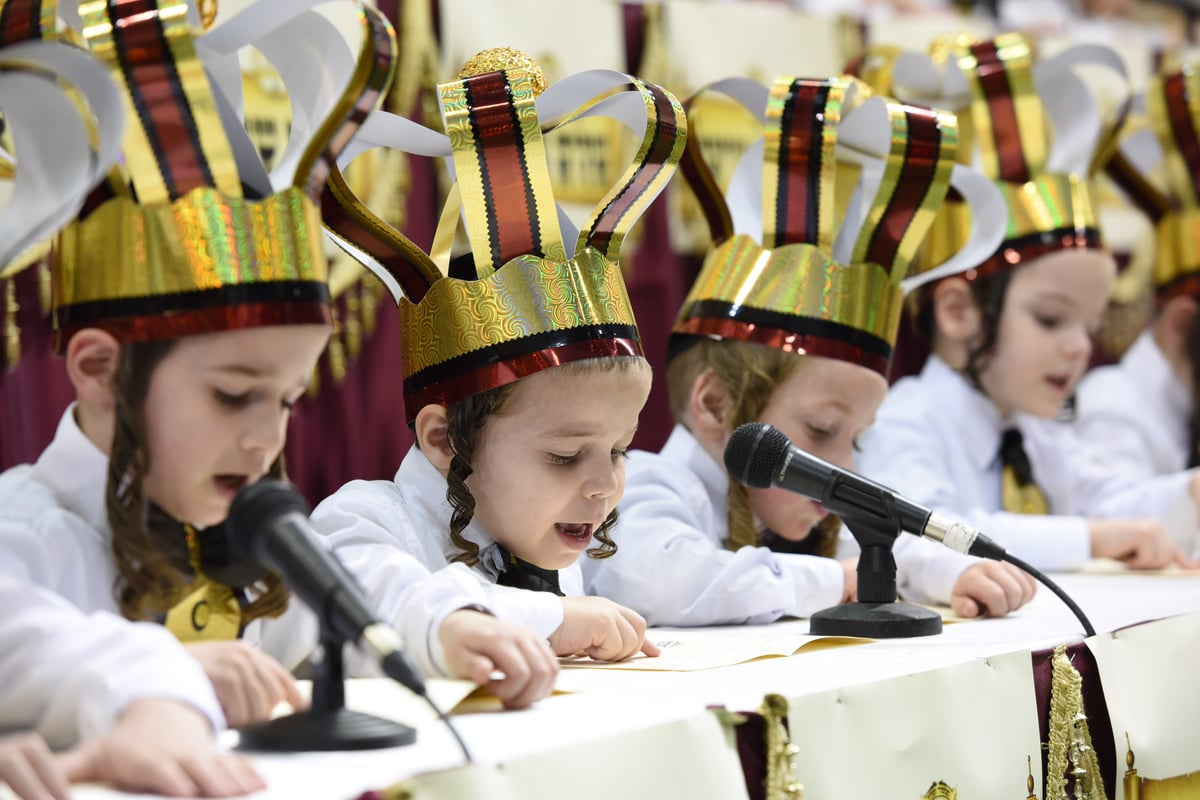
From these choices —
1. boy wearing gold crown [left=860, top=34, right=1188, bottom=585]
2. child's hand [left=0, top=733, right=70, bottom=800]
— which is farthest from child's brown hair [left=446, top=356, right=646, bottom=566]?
boy wearing gold crown [left=860, top=34, right=1188, bottom=585]

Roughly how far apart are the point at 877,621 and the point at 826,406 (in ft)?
0.93

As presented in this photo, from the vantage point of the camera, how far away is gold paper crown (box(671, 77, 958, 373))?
1598 mm

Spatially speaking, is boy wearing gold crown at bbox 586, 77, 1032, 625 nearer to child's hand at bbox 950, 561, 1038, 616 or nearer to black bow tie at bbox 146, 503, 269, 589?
child's hand at bbox 950, 561, 1038, 616

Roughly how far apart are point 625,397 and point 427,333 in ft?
0.60

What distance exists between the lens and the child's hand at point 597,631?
1.22 m

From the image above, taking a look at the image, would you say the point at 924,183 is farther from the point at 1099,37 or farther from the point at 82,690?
the point at 1099,37

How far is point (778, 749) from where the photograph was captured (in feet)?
3.31

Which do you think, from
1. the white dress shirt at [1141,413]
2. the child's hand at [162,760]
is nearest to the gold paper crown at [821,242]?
the child's hand at [162,760]

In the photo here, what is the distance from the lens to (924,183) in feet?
5.34

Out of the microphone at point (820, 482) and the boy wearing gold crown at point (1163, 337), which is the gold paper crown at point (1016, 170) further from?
the microphone at point (820, 482)

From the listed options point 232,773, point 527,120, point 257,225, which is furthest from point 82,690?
point 527,120

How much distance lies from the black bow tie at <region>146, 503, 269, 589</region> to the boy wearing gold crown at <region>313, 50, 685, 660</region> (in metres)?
0.16

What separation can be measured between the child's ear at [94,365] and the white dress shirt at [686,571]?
0.67 meters

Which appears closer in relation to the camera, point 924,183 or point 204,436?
point 204,436
